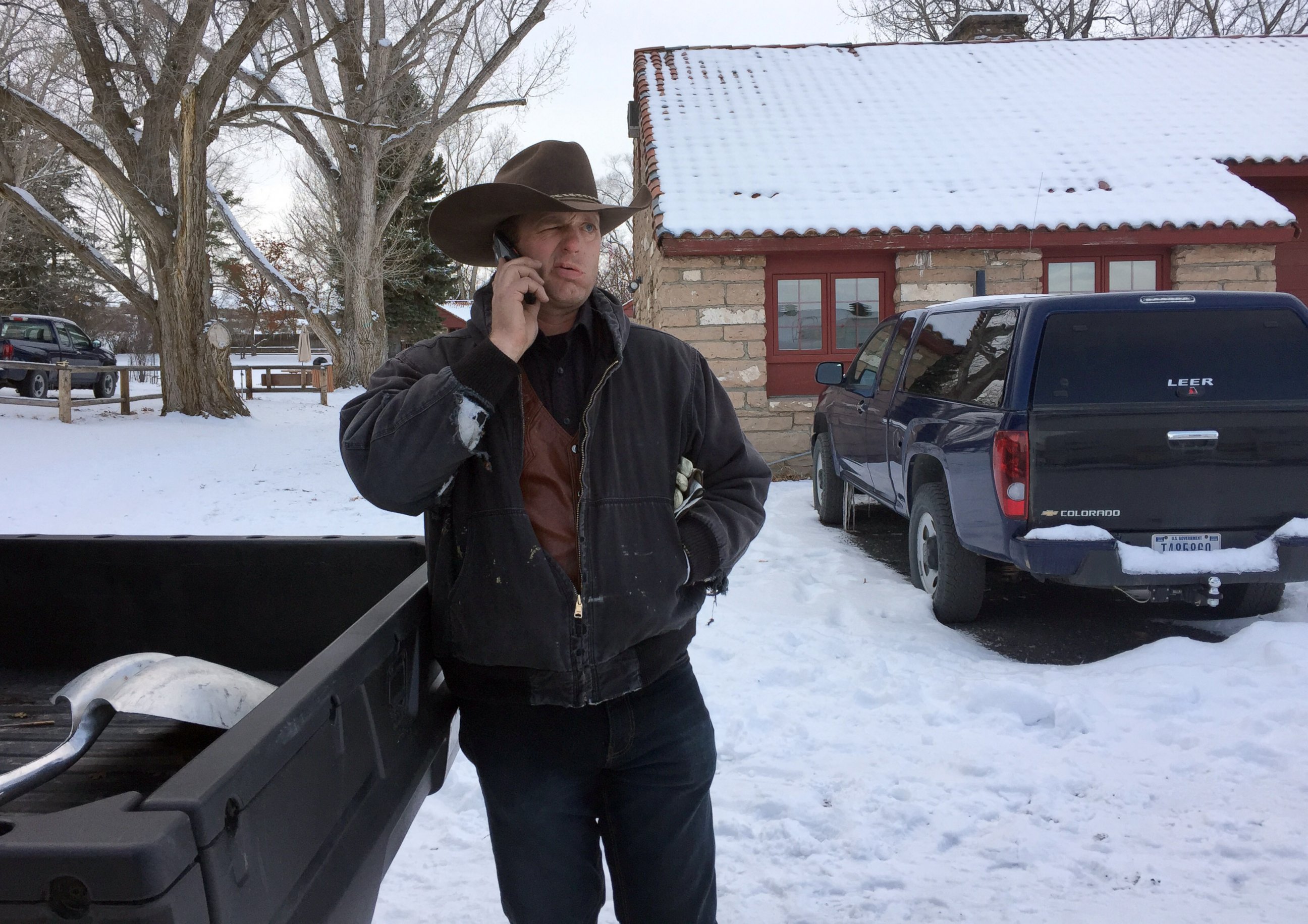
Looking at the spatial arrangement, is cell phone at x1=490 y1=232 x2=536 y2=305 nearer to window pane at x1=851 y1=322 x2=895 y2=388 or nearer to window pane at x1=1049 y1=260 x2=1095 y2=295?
window pane at x1=851 y1=322 x2=895 y2=388

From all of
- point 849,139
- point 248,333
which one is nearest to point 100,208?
point 248,333

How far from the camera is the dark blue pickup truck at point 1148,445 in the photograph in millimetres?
4793

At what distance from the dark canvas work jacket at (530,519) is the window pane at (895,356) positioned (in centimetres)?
525

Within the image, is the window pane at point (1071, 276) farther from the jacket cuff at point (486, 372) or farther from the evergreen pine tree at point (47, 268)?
the evergreen pine tree at point (47, 268)

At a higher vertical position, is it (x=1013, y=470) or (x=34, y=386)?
(x=34, y=386)

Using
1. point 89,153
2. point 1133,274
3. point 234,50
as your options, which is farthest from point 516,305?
point 89,153

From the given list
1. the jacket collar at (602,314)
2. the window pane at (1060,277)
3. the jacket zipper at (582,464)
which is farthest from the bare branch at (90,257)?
the jacket zipper at (582,464)

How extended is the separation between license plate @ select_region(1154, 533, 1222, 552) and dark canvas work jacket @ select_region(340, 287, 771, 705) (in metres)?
3.59

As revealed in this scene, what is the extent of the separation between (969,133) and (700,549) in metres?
13.3

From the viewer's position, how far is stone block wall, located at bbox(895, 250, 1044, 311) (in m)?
11.8

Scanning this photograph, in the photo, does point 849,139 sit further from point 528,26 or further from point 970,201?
point 528,26

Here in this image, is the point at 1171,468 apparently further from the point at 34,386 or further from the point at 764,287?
the point at 34,386

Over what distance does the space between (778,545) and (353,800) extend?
6240mm

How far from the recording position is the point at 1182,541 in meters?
4.88
